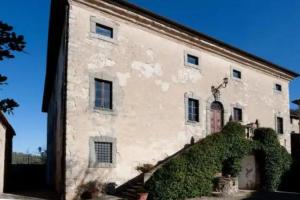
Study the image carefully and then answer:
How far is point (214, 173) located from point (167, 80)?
5138mm

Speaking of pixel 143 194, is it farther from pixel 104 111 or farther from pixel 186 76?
pixel 186 76

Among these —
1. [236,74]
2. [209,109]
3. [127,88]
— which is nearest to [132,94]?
[127,88]

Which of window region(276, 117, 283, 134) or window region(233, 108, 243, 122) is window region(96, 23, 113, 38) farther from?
window region(276, 117, 283, 134)

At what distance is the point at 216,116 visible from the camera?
18.8 metres

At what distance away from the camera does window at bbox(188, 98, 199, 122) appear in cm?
1738

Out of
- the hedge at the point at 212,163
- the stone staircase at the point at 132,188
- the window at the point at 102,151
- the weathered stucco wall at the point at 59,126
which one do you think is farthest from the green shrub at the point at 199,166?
the weathered stucco wall at the point at 59,126

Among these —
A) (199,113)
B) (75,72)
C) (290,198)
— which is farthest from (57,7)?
(290,198)

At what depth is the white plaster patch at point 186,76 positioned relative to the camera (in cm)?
1694

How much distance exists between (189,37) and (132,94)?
516 centimetres

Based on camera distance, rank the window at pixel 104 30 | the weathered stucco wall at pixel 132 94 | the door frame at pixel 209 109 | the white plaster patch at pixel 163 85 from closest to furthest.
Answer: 1. the weathered stucco wall at pixel 132 94
2. the window at pixel 104 30
3. the white plaster patch at pixel 163 85
4. the door frame at pixel 209 109

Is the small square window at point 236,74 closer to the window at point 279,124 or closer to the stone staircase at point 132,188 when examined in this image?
the window at point 279,124

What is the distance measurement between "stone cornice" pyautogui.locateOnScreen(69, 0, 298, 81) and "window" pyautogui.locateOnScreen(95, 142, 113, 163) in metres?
5.84

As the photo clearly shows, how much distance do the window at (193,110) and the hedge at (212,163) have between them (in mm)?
2293

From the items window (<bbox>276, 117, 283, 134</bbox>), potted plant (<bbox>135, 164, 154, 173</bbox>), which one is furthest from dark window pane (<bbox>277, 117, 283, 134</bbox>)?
potted plant (<bbox>135, 164, 154, 173</bbox>)
